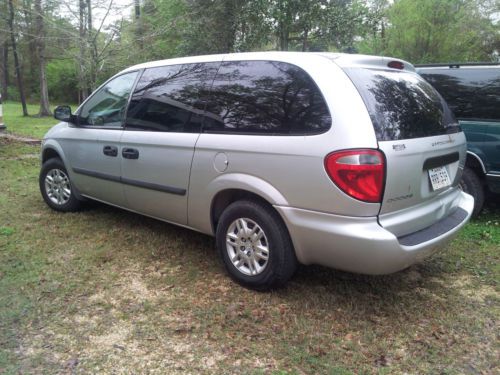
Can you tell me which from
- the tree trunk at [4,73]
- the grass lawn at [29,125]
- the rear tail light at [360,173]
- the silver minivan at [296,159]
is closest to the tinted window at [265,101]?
the silver minivan at [296,159]

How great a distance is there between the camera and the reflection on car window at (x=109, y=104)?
13.8 ft

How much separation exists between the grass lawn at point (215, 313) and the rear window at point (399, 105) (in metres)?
1.24

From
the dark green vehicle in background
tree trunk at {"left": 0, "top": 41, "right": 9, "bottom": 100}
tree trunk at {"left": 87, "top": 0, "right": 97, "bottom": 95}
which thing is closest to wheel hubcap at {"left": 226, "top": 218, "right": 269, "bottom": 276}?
the dark green vehicle in background

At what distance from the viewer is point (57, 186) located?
5.09 metres

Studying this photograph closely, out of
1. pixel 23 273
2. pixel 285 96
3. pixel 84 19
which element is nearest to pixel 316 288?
pixel 285 96

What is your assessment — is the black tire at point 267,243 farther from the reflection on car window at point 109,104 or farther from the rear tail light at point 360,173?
the reflection on car window at point 109,104

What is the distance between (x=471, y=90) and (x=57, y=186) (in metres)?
4.85

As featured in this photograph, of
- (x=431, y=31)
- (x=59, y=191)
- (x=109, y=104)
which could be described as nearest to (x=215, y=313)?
(x=109, y=104)

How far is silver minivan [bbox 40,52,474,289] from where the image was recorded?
2.63 metres

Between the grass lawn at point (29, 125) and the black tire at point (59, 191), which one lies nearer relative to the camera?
the black tire at point (59, 191)

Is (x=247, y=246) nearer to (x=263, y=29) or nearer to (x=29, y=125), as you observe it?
(x=263, y=29)

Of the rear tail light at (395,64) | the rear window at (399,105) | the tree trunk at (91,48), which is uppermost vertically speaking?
the tree trunk at (91,48)

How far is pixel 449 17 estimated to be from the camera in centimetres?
1294

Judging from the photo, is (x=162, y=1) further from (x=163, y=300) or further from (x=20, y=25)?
(x=163, y=300)
